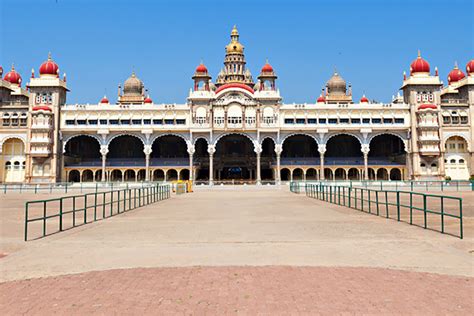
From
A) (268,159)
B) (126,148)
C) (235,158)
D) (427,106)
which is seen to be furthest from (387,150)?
(126,148)

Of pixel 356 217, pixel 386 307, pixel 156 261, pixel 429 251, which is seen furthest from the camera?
pixel 356 217

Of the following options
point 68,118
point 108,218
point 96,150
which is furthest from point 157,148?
point 108,218

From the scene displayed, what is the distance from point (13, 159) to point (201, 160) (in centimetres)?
2742

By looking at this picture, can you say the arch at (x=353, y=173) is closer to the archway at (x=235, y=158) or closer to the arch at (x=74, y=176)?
the archway at (x=235, y=158)

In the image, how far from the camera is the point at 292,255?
873 centimetres

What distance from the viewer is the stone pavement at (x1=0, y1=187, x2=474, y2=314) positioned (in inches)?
217

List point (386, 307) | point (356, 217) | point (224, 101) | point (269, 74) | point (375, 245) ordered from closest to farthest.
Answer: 1. point (386, 307)
2. point (375, 245)
3. point (356, 217)
4. point (224, 101)
5. point (269, 74)

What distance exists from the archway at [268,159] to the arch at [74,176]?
93.4 ft

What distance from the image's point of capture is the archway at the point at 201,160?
200ft

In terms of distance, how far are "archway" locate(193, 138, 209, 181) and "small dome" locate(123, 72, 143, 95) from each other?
18121mm

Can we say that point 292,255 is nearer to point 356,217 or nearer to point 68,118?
point 356,217

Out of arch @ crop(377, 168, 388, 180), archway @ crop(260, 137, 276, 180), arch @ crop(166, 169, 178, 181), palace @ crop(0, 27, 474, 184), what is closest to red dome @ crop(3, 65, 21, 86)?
palace @ crop(0, 27, 474, 184)

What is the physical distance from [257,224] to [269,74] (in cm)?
5228

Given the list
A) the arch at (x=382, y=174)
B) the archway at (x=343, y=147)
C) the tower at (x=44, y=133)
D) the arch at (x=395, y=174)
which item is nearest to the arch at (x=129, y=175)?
the tower at (x=44, y=133)
